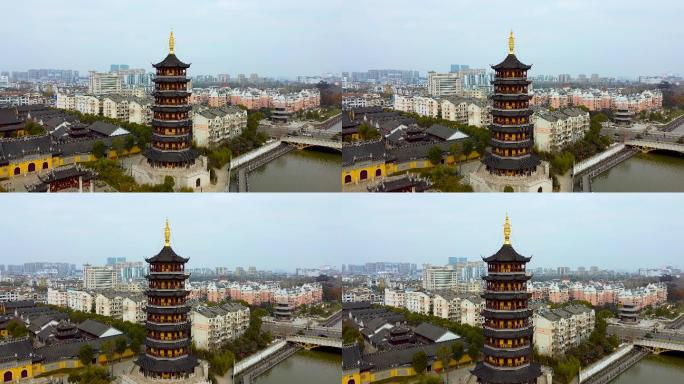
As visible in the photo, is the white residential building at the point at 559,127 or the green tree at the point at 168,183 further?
the white residential building at the point at 559,127

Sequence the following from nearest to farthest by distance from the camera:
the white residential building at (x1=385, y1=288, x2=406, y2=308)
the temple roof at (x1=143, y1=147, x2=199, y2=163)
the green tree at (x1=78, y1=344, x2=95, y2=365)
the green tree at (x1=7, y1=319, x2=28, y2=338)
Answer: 1. the temple roof at (x1=143, y1=147, x2=199, y2=163)
2. the white residential building at (x1=385, y1=288, x2=406, y2=308)
3. the green tree at (x1=78, y1=344, x2=95, y2=365)
4. the green tree at (x1=7, y1=319, x2=28, y2=338)

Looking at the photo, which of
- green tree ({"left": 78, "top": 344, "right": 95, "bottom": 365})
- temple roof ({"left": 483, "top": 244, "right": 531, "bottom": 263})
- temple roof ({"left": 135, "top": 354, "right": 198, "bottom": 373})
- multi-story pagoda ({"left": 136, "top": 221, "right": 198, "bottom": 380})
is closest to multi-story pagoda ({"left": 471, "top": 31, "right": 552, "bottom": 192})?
temple roof ({"left": 483, "top": 244, "right": 531, "bottom": 263})

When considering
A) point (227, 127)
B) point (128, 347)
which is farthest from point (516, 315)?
point (128, 347)

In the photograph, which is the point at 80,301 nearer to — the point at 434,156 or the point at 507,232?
the point at 434,156

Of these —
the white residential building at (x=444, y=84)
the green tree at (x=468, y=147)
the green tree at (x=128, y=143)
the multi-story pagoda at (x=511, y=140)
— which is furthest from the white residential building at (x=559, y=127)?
the green tree at (x=128, y=143)

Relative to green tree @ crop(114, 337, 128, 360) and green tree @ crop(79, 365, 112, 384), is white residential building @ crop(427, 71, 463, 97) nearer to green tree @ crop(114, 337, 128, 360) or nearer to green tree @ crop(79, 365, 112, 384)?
green tree @ crop(114, 337, 128, 360)

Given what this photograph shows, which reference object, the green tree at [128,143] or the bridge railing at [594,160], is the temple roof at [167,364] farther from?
the bridge railing at [594,160]
